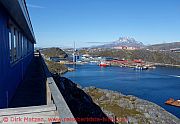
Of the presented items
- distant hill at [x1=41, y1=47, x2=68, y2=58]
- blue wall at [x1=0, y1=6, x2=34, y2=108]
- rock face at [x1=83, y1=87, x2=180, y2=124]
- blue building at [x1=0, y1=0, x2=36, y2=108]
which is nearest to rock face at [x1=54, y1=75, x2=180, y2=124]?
rock face at [x1=83, y1=87, x2=180, y2=124]

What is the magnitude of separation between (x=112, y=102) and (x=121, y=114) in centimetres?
255

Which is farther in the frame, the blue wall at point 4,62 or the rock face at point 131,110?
the rock face at point 131,110

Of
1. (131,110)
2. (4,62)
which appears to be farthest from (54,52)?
(4,62)

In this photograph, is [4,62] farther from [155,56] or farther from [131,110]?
[155,56]

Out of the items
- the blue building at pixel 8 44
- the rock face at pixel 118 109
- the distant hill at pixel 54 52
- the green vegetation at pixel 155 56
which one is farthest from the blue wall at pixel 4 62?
the distant hill at pixel 54 52

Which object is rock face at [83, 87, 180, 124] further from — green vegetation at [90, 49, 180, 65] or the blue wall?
green vegetation at [90, 49, 180, 65]

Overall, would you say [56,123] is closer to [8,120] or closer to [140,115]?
[8,120]

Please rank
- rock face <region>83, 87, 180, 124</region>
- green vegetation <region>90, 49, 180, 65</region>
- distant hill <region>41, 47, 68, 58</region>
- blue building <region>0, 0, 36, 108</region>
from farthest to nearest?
distant hill <region>41, 47, 68, 58</region>, green vegetation <region>90, 49, 180, 65</region>, rock face <region>83, 87, 180, 124</region>, blue building <region>0, 0, 36, 108</region>

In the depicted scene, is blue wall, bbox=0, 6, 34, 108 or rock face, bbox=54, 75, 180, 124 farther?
rock face, bbox=54, 75, 180, 124

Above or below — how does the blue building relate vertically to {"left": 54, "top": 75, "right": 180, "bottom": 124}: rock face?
above

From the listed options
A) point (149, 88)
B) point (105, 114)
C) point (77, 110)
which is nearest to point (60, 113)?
point (77, 110)

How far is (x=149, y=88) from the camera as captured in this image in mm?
35219

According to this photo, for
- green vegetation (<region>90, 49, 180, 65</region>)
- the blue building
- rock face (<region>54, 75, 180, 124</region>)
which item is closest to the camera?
the blue building

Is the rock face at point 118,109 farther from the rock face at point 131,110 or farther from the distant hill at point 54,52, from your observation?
the distant hill at point 54,52
